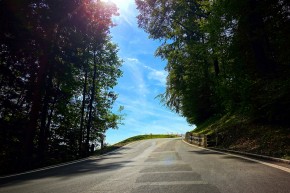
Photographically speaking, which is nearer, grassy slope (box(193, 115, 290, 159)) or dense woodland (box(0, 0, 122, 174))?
grassy slope (box(193, 115, 290, 159))

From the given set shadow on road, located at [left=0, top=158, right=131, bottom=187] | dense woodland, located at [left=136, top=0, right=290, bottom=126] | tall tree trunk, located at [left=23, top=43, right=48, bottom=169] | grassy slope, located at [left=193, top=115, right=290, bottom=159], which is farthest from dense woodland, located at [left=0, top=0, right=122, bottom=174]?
grassy slope, located at [left=193, top=115, right=290, bottom=159]

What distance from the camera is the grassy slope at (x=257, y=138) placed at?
14.6 meters

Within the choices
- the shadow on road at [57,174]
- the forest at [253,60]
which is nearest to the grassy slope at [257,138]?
the forest at [253,60]

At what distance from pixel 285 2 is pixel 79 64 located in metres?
14.3

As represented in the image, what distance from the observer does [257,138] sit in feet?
59.2

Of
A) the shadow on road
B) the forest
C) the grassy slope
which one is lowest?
the shadow on road

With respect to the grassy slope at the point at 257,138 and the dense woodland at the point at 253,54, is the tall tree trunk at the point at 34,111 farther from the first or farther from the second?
the grassy slope at the point at 257,138

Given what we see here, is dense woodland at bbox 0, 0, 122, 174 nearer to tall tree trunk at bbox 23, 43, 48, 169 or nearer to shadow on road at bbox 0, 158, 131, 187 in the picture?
tall tree trunk at bbox 23, 43, 48, 169

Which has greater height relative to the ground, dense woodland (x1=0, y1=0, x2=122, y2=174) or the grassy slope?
dense woodland (x1=0, y1=0, x2=122, y2=174)

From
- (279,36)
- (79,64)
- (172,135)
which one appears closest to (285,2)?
(279,36)

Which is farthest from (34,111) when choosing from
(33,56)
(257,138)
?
(257,138)

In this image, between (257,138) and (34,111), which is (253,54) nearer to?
(257,138)

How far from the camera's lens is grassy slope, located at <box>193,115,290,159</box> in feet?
48.0

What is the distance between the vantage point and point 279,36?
1680 cm
